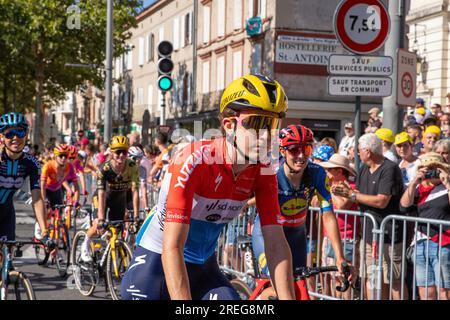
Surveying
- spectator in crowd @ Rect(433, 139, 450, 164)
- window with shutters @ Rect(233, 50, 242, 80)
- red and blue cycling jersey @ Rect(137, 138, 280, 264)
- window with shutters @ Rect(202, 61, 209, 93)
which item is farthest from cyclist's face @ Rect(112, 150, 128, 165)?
window with shutters @ Rect(202, 61, 209, 93)

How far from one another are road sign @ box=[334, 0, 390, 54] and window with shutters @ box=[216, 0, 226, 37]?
30.9 m

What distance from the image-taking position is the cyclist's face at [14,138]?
7059mm

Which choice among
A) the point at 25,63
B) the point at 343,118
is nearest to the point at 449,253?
the point at 343,118

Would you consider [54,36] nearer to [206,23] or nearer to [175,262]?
[206,23]

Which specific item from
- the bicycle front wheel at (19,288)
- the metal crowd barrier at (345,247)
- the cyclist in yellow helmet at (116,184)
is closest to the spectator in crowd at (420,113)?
the cyclist in yellow helmet at (116,184)

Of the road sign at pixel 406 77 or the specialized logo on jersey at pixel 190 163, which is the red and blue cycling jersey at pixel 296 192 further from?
the specialized logo on jersey at pixel 190 163

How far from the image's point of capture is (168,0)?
48.2 metres

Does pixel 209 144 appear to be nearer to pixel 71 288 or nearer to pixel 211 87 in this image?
pixel 71 288

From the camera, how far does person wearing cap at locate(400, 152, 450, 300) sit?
21.6ft

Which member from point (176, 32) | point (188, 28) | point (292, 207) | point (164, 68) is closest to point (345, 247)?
point (292, 207)

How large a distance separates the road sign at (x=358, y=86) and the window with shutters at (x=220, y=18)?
3096cm

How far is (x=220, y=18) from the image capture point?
38.9m

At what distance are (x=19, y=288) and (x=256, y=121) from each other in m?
3.20
